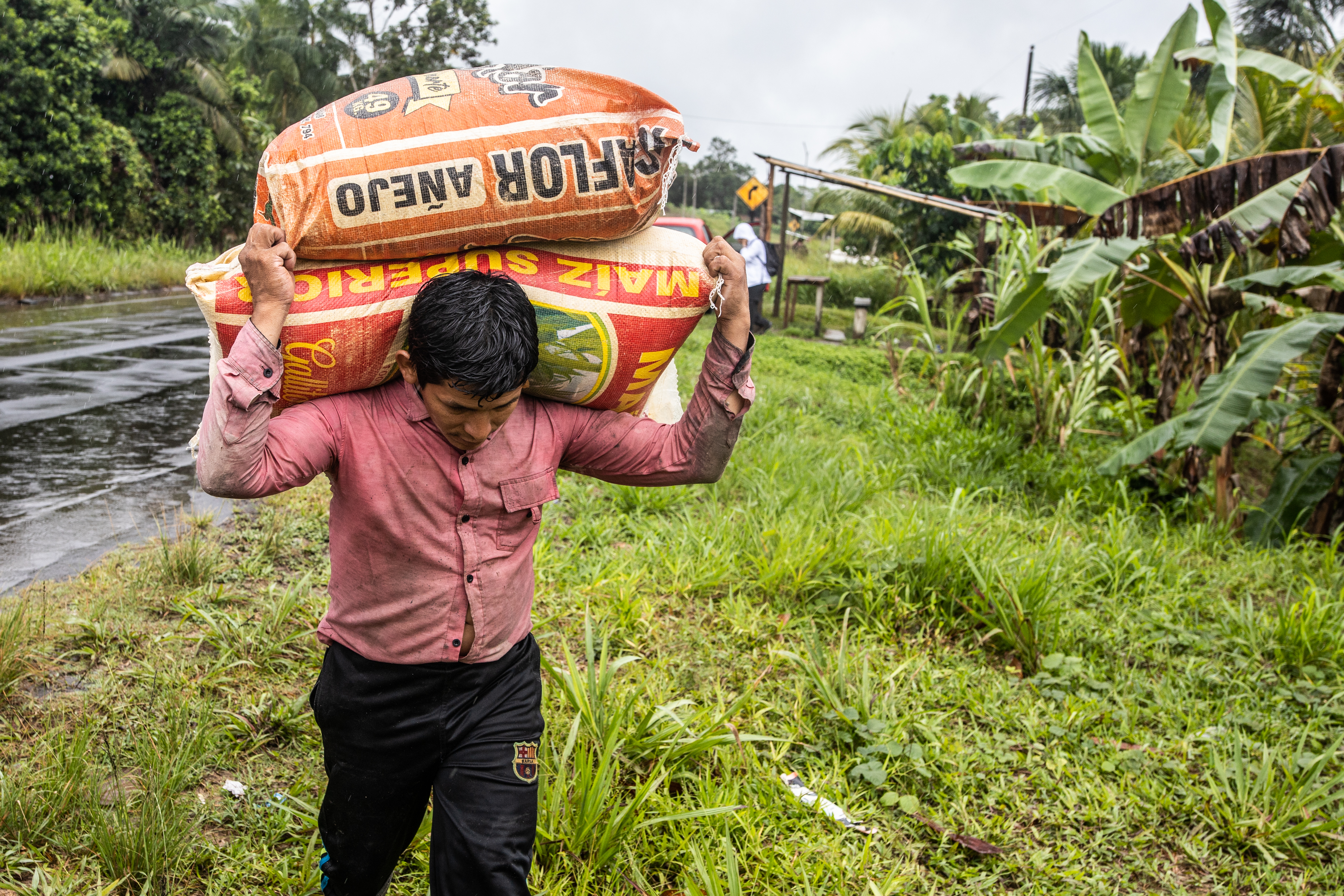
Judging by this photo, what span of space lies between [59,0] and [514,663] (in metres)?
16.9

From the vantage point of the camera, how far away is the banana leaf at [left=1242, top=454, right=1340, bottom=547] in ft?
17.0

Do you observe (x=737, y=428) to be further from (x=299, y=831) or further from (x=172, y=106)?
(x=172, y=106)

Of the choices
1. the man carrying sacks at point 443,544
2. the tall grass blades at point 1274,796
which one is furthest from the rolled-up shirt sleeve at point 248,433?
the tall grass blades at point 1274,796

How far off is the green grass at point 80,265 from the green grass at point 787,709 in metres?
10.2

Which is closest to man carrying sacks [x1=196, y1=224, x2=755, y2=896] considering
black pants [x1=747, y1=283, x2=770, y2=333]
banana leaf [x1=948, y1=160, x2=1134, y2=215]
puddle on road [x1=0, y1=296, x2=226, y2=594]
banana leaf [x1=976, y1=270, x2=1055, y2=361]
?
puddle on road [x1=0, y1=296, x2=226, y2=594]

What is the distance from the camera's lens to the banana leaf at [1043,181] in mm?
5504

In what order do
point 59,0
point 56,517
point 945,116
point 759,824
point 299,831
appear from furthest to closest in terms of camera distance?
point 945,116, point 59,0, point 56,517, point 759,824, point 299,831

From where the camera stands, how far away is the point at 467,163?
174 centimetres

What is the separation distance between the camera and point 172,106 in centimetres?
1903

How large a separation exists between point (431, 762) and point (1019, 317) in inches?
186

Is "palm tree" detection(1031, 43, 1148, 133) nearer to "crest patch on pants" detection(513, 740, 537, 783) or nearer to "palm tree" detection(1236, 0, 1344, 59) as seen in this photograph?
"palm tree" detection(1236, 0, 1344, 59)

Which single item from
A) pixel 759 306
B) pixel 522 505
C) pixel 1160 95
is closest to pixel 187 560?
pixel 522 505

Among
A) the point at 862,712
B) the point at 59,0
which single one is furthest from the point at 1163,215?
the point at 59,0

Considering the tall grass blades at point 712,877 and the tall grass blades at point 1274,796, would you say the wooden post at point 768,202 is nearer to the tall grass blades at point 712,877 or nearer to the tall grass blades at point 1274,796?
the tall grass blades at point 1274,796
